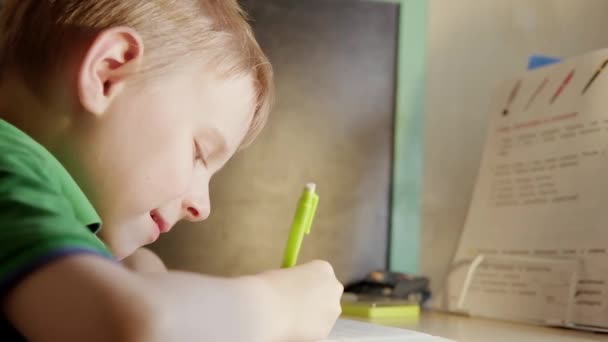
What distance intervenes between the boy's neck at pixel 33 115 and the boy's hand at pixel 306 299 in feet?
0.63

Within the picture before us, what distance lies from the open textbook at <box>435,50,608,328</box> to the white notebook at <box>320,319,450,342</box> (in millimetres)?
→ 283

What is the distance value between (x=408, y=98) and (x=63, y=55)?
2.39 ft

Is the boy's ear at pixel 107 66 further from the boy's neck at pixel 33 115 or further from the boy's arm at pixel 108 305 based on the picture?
the boy's arm at pixel 108 305

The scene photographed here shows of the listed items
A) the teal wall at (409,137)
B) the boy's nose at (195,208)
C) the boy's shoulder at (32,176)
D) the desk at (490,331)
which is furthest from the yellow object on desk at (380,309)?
the boy's shoulder at (32,176)

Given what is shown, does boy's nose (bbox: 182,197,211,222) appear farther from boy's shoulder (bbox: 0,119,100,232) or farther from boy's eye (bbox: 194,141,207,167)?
boy's shoulder (bbox: 0,119,100,232)

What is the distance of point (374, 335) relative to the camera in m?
0.65

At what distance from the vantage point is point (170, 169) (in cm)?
62

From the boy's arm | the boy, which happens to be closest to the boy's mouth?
the boy

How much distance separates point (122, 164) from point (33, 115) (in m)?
0.08

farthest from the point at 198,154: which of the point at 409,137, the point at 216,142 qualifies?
the point at 409,137

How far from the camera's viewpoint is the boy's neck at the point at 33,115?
1.92 feet

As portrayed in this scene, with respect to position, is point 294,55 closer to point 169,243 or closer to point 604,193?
point 169,243

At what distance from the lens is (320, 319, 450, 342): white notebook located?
628mm

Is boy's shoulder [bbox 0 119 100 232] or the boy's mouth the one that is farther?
the boy's mouth
